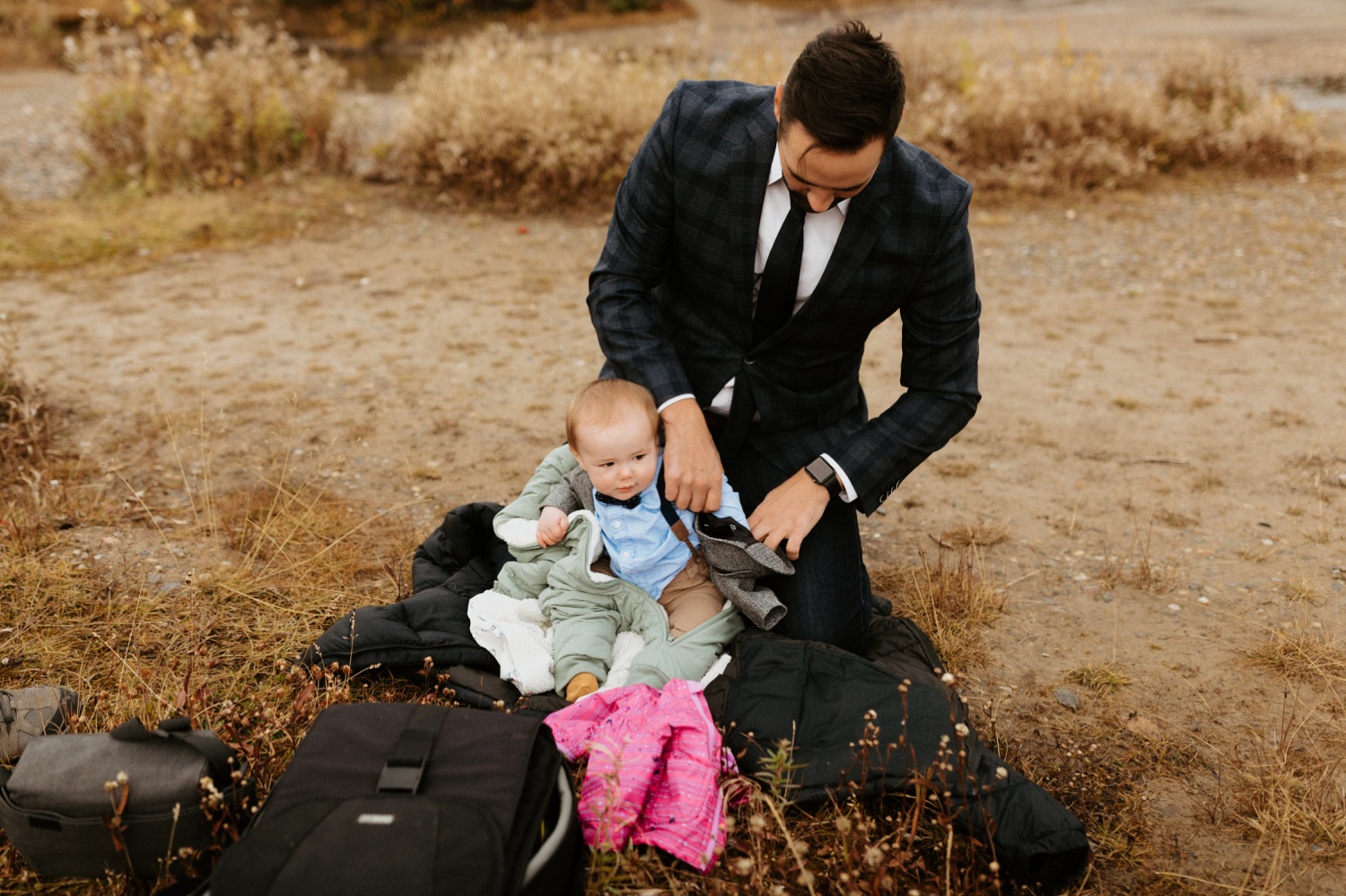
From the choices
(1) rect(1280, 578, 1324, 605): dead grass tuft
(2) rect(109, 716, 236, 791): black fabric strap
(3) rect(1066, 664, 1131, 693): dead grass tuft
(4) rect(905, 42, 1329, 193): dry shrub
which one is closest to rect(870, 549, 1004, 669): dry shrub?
(3) rect(1066, 664, 1131, 693): dead grass tuft

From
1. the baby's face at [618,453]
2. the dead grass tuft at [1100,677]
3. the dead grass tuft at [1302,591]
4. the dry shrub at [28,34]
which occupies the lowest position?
the dead grass tuft at [1100,677]

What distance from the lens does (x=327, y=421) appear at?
15.9 ft

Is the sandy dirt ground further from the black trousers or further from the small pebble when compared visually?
the black trousers

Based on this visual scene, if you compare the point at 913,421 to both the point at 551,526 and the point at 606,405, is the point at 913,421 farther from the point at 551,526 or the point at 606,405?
the point at 551,526

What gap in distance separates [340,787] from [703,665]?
1.14m

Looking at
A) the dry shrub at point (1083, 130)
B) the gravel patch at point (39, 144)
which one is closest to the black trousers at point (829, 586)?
the dry shrub at point (1083, 130)

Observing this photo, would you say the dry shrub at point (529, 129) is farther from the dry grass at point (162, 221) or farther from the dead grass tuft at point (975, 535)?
the dead grass tuft at point (975, 535)

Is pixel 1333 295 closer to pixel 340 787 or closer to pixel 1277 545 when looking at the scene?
pixel 1277 545

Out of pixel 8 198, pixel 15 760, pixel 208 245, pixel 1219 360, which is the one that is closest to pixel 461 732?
pixel 15 760

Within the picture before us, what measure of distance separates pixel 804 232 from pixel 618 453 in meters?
0.86

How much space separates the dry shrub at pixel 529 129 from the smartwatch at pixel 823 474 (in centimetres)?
576

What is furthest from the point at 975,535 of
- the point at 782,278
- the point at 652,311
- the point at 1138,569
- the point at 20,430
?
the point at 20,430

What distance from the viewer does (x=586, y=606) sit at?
2.98m

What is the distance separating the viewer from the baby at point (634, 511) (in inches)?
113
